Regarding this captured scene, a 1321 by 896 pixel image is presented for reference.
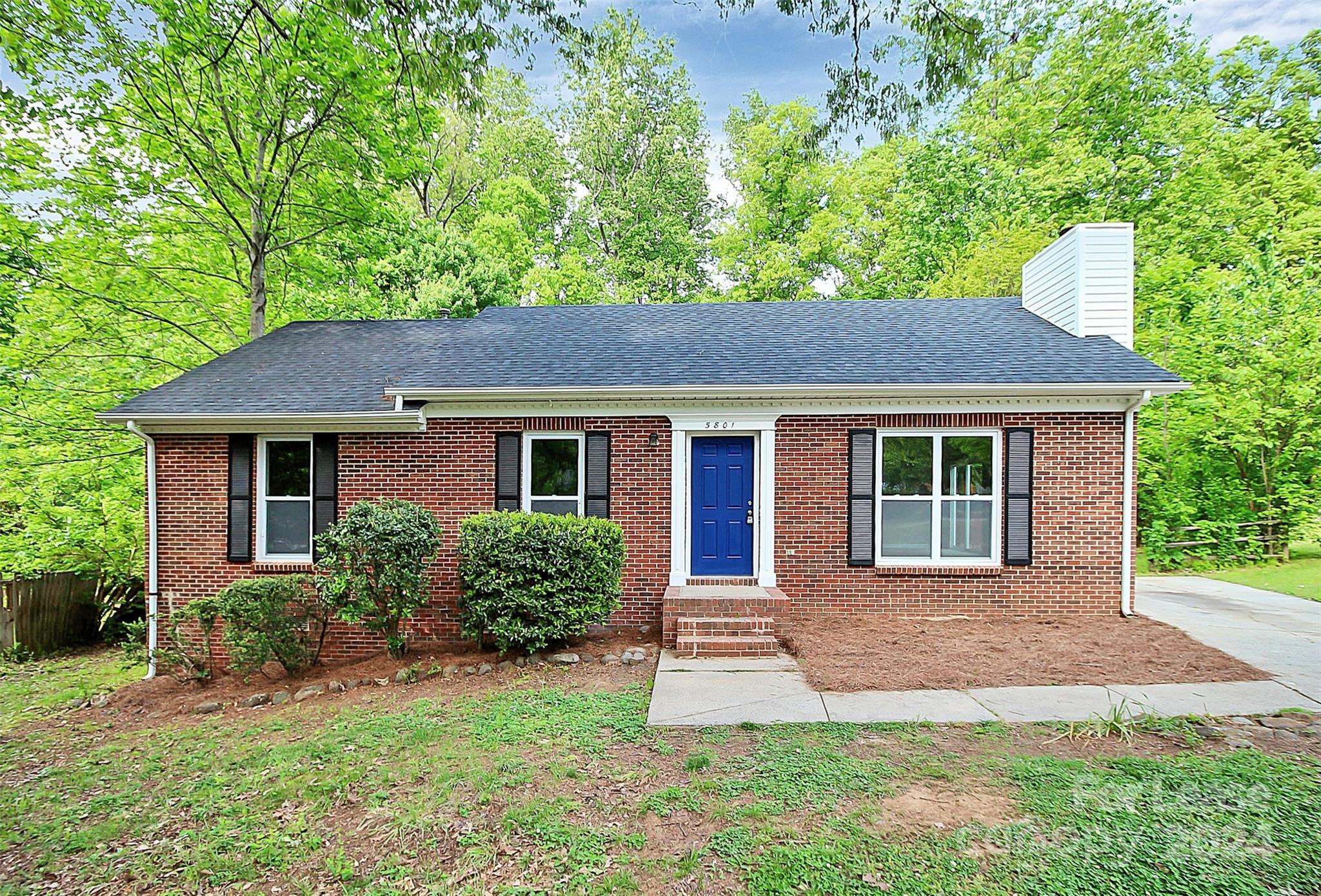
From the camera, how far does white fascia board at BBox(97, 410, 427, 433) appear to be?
7605mm

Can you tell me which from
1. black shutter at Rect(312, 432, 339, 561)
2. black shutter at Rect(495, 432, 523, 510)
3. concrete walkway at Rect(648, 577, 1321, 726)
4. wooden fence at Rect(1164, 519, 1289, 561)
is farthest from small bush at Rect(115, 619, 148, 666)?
wooden fence at Rect(1164, 519, 1289, 561)

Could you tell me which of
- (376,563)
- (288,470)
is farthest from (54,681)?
(376,563)

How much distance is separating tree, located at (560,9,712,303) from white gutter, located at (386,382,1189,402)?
55.4 ft

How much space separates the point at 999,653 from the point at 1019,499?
2.09 metres

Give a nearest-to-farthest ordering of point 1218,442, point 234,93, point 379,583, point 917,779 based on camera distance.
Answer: point 917,779 < point 379,583 < point 234,93 < point 1218,442

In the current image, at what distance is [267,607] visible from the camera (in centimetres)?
694

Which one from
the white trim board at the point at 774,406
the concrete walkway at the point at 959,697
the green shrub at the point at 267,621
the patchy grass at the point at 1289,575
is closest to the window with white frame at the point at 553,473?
the white trim board at the point at 774,406

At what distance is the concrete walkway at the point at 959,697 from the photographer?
481cm

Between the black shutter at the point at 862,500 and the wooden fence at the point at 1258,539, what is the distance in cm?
884

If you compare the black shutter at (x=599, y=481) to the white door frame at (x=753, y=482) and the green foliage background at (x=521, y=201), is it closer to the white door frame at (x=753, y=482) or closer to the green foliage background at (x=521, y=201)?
the white door frame at (x=753, y=482)

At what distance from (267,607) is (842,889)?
655 centimetres

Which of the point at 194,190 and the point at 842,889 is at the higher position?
the point at 194,190

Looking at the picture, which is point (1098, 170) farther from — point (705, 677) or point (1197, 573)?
point (705, 677)

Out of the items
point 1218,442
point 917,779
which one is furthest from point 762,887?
point 1218,442
